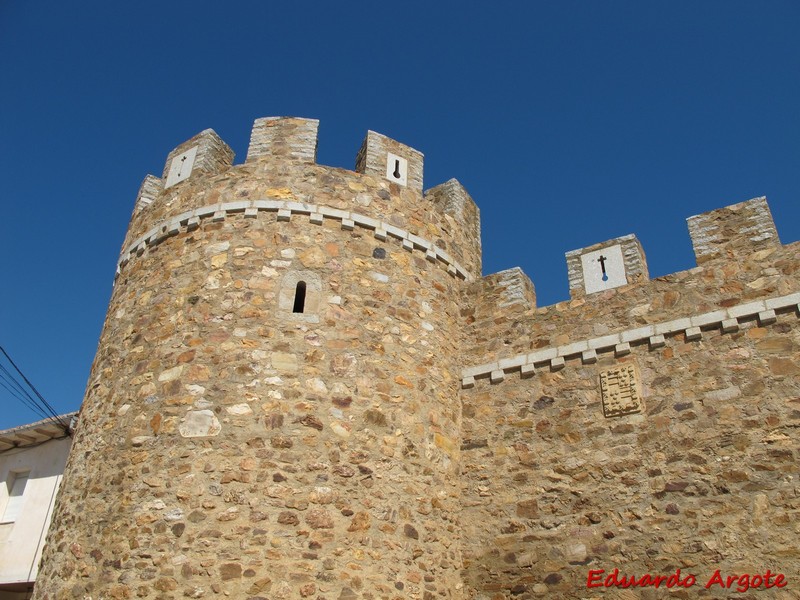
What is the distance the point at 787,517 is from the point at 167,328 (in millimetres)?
6277

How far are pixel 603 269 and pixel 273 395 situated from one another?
4158 mm

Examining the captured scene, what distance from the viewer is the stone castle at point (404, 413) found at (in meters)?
6.55

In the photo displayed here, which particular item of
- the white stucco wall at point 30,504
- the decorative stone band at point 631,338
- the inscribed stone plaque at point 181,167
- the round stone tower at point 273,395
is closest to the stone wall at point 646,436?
the decorative stone band at point 631,338

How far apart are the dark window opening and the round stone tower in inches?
0.6

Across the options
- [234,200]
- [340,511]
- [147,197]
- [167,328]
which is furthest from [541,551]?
[147,197]

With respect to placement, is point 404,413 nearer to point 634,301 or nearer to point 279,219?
point 279,219

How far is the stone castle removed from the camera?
21.5 ft

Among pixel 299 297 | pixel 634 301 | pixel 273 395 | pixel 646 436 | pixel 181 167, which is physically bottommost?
pixel 646 436

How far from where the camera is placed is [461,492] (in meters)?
7.97

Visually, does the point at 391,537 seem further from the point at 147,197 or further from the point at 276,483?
the point at 147,197

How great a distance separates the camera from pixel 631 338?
25.7 feet

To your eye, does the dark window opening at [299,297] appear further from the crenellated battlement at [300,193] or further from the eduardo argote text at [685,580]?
the eduardo argote text at [685,580]

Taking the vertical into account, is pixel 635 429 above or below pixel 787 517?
above

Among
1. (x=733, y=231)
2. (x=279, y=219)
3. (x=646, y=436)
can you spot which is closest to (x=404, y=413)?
(x=646, y=436)
